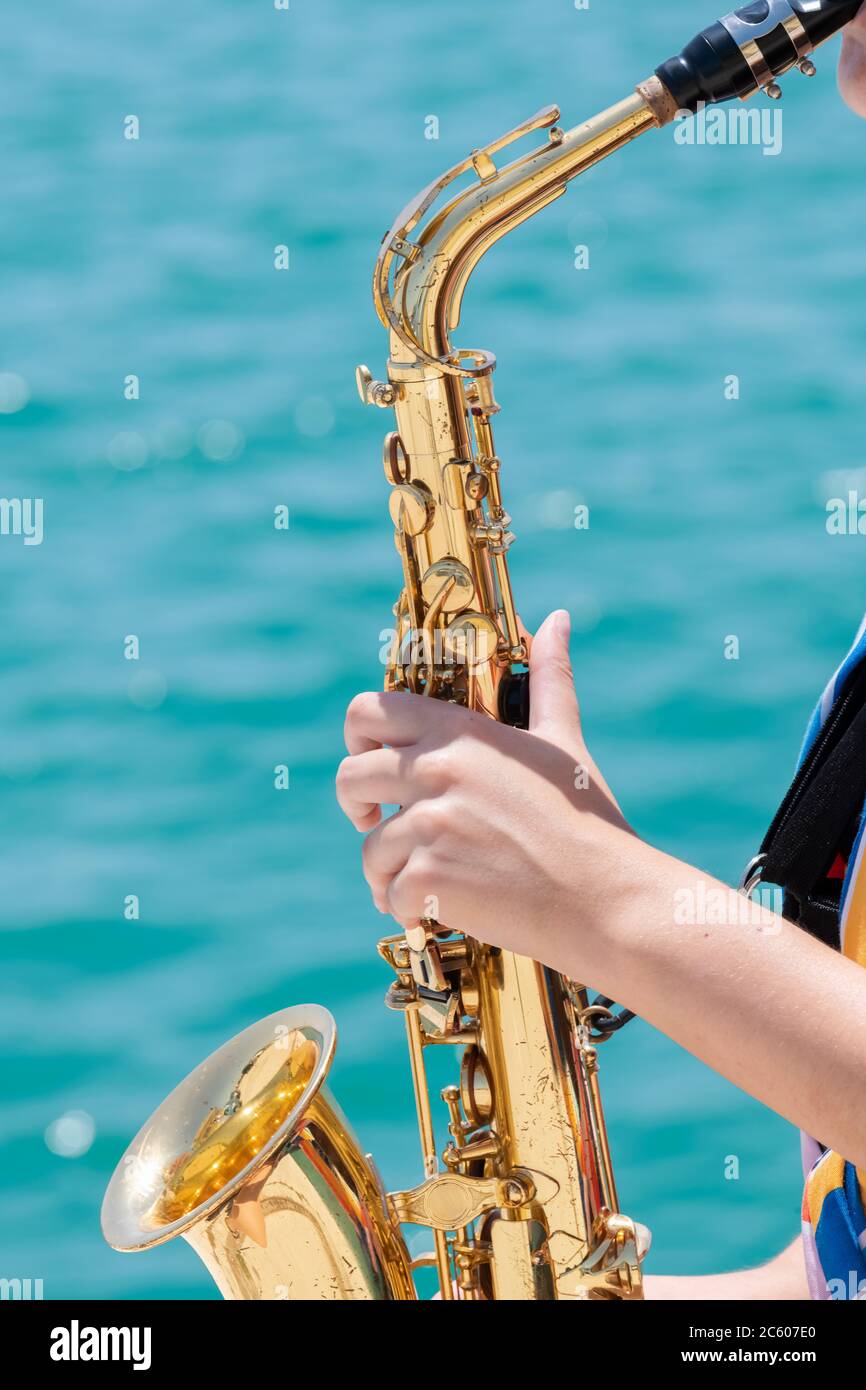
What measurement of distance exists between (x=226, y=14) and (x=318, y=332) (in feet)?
6.02

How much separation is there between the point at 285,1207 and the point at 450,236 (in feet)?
3.28

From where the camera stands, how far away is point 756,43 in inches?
57.4

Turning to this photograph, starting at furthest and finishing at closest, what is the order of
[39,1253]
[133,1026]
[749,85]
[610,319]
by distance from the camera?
[610,319] → [133,1026] → [39,1253] → [749,85]

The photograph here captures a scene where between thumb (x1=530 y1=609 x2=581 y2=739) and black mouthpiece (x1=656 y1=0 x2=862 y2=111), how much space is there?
0.48 meters

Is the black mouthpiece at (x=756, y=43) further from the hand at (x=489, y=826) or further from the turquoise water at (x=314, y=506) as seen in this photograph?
the turquoise water at (x=314, y=506)

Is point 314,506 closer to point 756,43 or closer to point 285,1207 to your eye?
point 285,1207

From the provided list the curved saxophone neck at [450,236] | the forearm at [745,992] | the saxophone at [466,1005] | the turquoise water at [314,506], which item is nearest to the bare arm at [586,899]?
the forearm at [745,992]

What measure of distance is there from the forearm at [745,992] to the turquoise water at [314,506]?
2418 millimetres

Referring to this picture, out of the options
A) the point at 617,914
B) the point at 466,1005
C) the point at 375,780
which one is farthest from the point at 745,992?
the point at 466,1005

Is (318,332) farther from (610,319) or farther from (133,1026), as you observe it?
(133,1026)

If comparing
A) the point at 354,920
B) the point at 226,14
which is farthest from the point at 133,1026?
the point at 226,14

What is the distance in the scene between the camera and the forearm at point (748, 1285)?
1.69 m

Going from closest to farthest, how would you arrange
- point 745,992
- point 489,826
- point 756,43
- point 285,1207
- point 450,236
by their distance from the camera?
point 745,992
point 489,826
point 756,43
point 450,236
point 285,1207

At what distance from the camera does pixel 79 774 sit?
4.55 m
